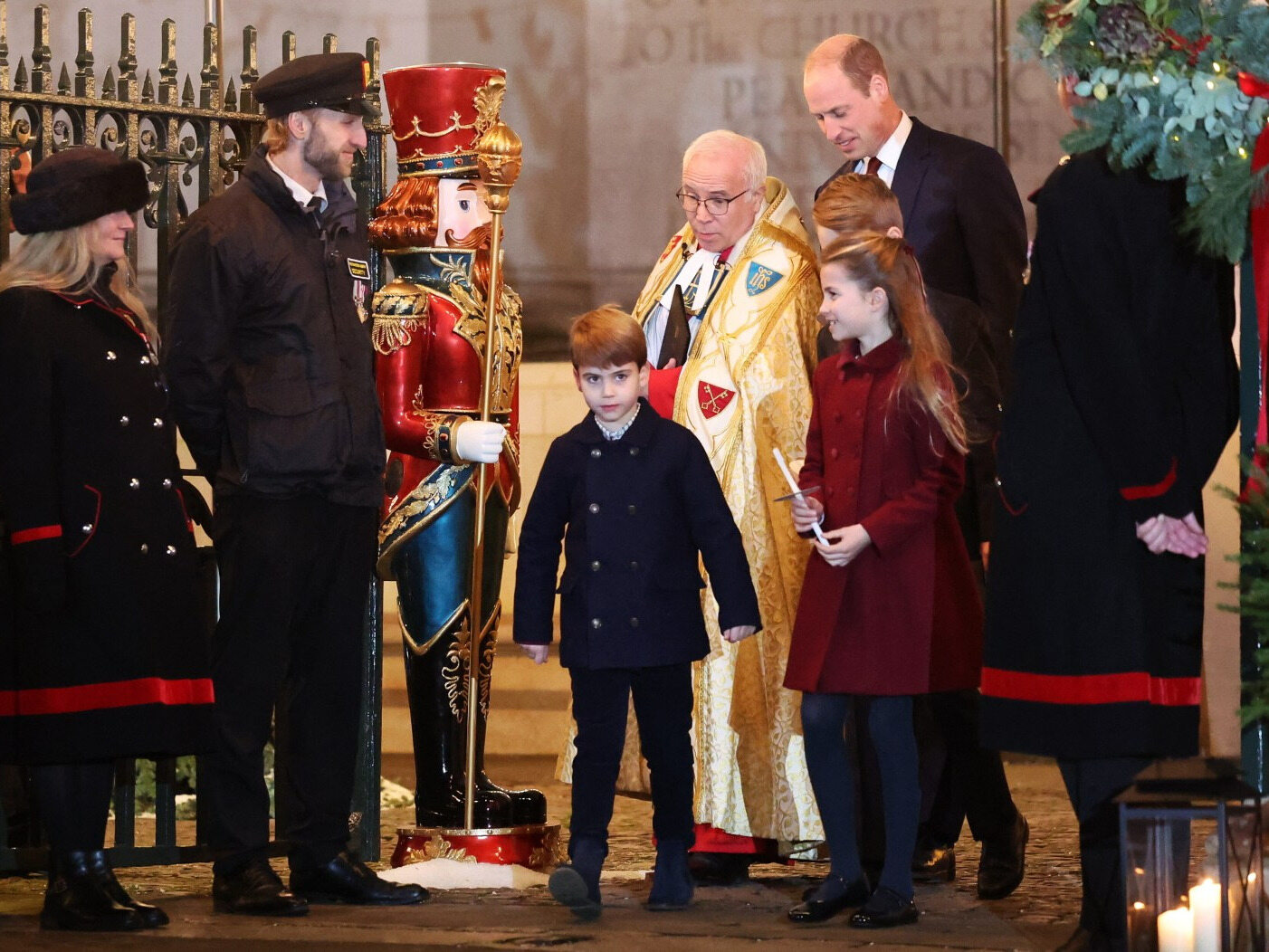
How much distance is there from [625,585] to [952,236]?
113cm

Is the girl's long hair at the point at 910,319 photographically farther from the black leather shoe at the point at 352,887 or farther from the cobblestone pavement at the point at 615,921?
the black leather shoe at the point at 352,887

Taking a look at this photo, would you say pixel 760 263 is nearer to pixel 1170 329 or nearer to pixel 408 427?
pixel 408 427

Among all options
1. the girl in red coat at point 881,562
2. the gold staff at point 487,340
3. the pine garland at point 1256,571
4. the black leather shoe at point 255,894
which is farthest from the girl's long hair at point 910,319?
the black leather shoe at point 255,894

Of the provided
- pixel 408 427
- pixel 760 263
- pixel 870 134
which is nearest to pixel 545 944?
pixel 408 427

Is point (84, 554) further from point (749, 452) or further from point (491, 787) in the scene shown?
point (749, 452)

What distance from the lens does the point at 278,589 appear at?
14.2 feet

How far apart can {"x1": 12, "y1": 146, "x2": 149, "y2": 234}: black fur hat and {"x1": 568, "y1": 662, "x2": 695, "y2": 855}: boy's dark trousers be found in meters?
1.36

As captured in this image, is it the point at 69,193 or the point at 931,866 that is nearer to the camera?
the point at 69,193

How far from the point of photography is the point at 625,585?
4.26 meters

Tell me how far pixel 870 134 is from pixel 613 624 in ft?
4.37

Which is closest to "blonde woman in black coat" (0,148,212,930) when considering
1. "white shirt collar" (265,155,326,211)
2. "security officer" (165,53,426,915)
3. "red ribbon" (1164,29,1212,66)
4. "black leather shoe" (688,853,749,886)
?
"security officer" (165,53,426,915)

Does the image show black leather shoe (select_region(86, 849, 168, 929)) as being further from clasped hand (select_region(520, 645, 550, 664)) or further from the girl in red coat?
the girl in red coat

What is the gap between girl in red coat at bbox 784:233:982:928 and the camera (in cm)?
410

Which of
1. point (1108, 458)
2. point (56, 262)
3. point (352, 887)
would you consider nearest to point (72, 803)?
point (352, 887)
